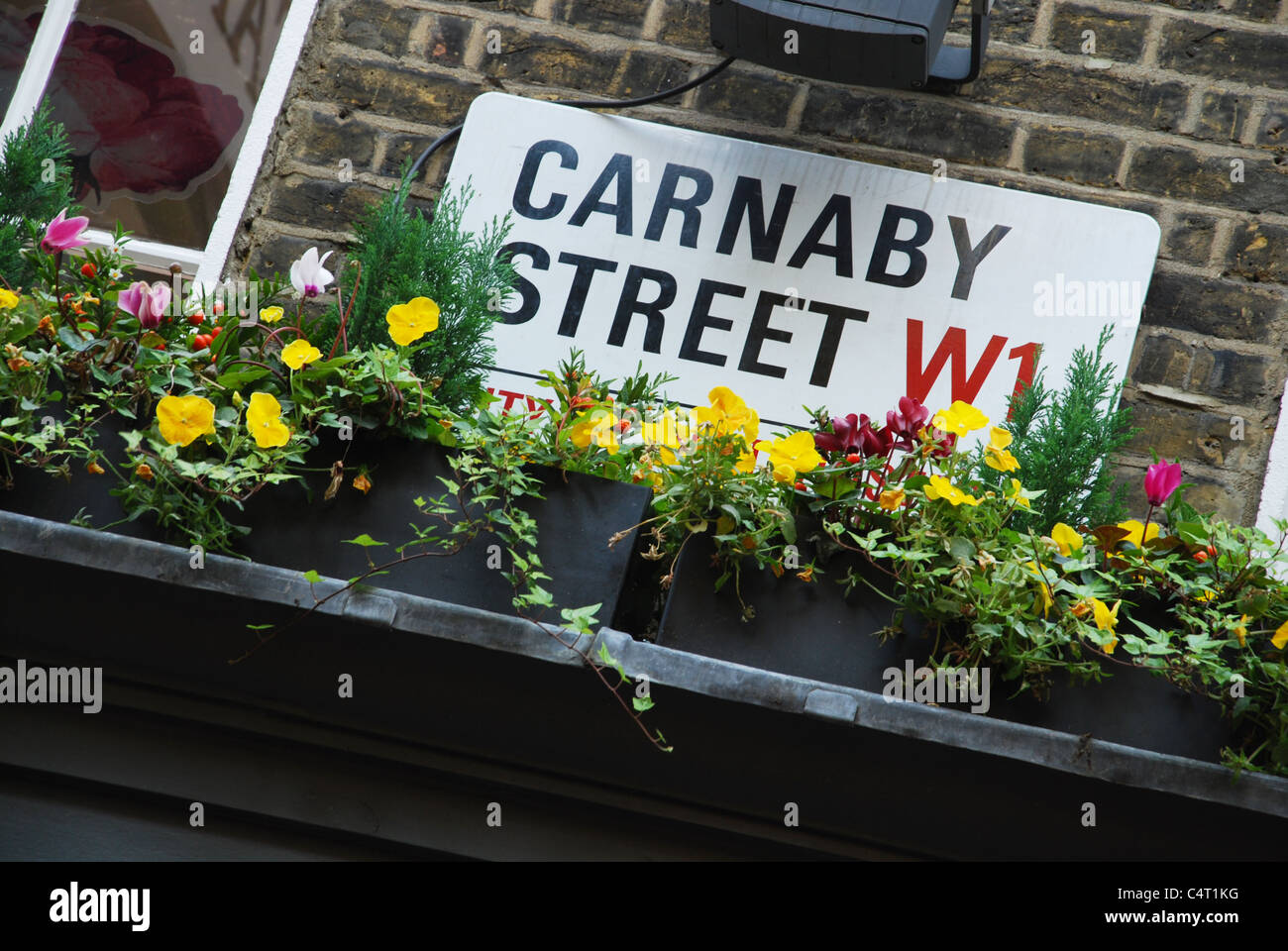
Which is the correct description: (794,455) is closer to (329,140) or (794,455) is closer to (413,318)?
(413,318)

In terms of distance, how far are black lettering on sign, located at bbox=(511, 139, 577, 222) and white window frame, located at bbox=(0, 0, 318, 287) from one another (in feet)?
1.87

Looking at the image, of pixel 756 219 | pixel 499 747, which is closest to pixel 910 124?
pixel 756 219

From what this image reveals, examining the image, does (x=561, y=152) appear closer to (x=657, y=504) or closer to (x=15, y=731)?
(x=657, y=504)

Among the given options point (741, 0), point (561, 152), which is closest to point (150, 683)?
point (561, 152)

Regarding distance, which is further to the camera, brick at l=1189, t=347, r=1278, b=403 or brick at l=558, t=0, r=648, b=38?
brick at l=558, t=0, r=648, b=38

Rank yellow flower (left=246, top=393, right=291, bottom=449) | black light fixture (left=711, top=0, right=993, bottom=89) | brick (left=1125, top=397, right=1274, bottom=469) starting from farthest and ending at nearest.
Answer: brick (left=1125, top=397, right=1274, bottom=469) < black light fixture (left=711, top=0, right=993, bottom=89) < yellow flower (left=246, top=393, right=291, bottom=449)

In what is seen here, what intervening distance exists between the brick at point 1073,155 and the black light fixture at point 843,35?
283 mm

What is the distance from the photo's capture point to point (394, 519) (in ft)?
4.63

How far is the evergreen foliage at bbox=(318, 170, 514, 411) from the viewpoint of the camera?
1.60 meters

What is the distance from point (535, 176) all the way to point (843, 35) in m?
0.66

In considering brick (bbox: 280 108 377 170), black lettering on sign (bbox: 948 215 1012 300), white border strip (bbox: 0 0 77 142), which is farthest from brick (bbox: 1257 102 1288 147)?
white border strip (bbox: 0 0 77 142)

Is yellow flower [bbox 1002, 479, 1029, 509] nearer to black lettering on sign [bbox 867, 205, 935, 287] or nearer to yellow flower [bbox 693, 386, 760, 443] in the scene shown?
yellow flower [bbox 693, 386, 760, 443]

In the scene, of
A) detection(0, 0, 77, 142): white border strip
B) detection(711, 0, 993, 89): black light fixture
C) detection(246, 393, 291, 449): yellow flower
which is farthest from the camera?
detection(0, 0, 77, 142): white border strip

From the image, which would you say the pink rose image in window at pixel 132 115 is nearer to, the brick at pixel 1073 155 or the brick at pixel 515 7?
the brick at pixel 515 7
